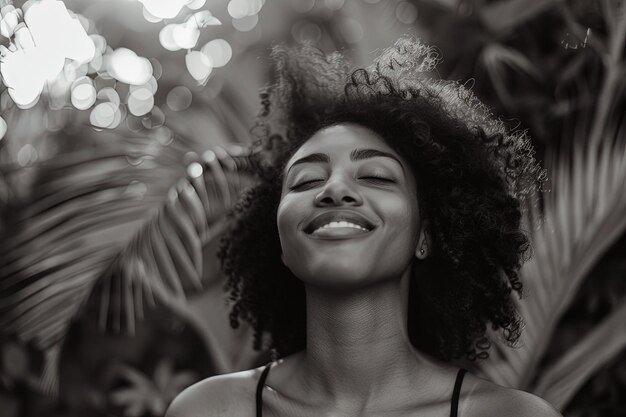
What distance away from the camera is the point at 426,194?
88.1 inches

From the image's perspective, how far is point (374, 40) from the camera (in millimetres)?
3191

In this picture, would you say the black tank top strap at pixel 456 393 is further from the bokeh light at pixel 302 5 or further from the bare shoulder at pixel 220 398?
the bokeh light at pixel 302 5

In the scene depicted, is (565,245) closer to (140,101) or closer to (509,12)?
(509,12)

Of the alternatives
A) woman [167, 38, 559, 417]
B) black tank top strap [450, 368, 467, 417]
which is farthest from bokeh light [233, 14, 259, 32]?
black tank top strap [450, 368, 467, 417]

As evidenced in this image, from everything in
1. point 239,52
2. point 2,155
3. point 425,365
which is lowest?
point 425,365

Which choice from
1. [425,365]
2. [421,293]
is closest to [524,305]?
[421,293]

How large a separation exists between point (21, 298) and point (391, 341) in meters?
1.69

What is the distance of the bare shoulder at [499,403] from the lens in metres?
1.94

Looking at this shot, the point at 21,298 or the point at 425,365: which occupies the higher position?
the point at 425,365

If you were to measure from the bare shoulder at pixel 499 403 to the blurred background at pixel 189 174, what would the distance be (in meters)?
0.83

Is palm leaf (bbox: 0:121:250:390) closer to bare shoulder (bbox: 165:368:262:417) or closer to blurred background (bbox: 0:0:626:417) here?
blurred background (bbox: 0:0:626:417)

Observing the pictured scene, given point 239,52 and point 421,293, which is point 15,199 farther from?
point 421,293

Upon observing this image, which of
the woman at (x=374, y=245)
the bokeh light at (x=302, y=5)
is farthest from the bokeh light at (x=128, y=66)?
the woman at (x=374, y=245)

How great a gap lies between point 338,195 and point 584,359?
4.37ft
